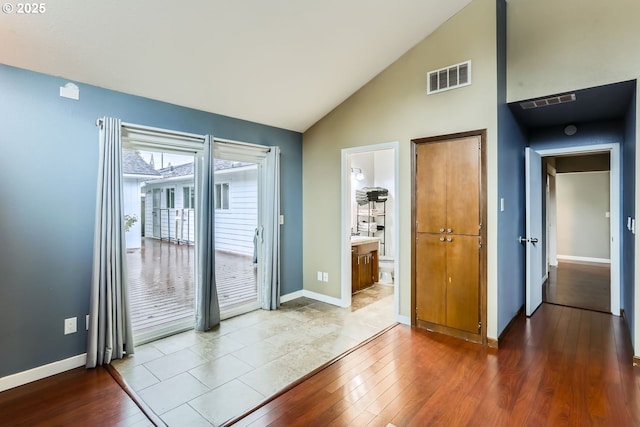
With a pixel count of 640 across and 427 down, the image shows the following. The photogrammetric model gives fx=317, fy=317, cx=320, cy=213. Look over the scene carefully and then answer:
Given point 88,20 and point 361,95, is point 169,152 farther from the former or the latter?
point 361,95

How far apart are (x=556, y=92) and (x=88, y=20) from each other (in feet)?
13.8

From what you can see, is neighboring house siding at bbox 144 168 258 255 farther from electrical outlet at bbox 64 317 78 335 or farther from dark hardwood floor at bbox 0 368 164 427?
dark hardwood floor at bbox 0 368 164 427

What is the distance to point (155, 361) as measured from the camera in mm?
2936

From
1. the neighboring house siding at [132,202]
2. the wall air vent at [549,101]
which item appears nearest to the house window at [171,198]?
the neighboring house siding at [132,202]

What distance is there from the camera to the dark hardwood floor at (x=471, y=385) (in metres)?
2.14

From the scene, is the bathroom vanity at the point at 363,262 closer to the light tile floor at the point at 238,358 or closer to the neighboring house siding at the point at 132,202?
the light tile floor at the point at 238,358

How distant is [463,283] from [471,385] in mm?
1128

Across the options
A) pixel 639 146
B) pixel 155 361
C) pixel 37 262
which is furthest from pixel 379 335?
pixel 37 262

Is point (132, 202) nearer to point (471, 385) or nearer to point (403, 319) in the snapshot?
point (403, 319)

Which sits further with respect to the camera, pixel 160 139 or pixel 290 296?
pixel 290 296

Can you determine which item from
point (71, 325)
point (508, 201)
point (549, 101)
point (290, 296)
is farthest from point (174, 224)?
point (549, 101)

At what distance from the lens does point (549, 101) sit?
3445 millimetres

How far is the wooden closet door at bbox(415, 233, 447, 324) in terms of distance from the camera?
3.57 meters

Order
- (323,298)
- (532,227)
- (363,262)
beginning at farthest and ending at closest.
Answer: (363,262) → (323,298) → (532,227)
